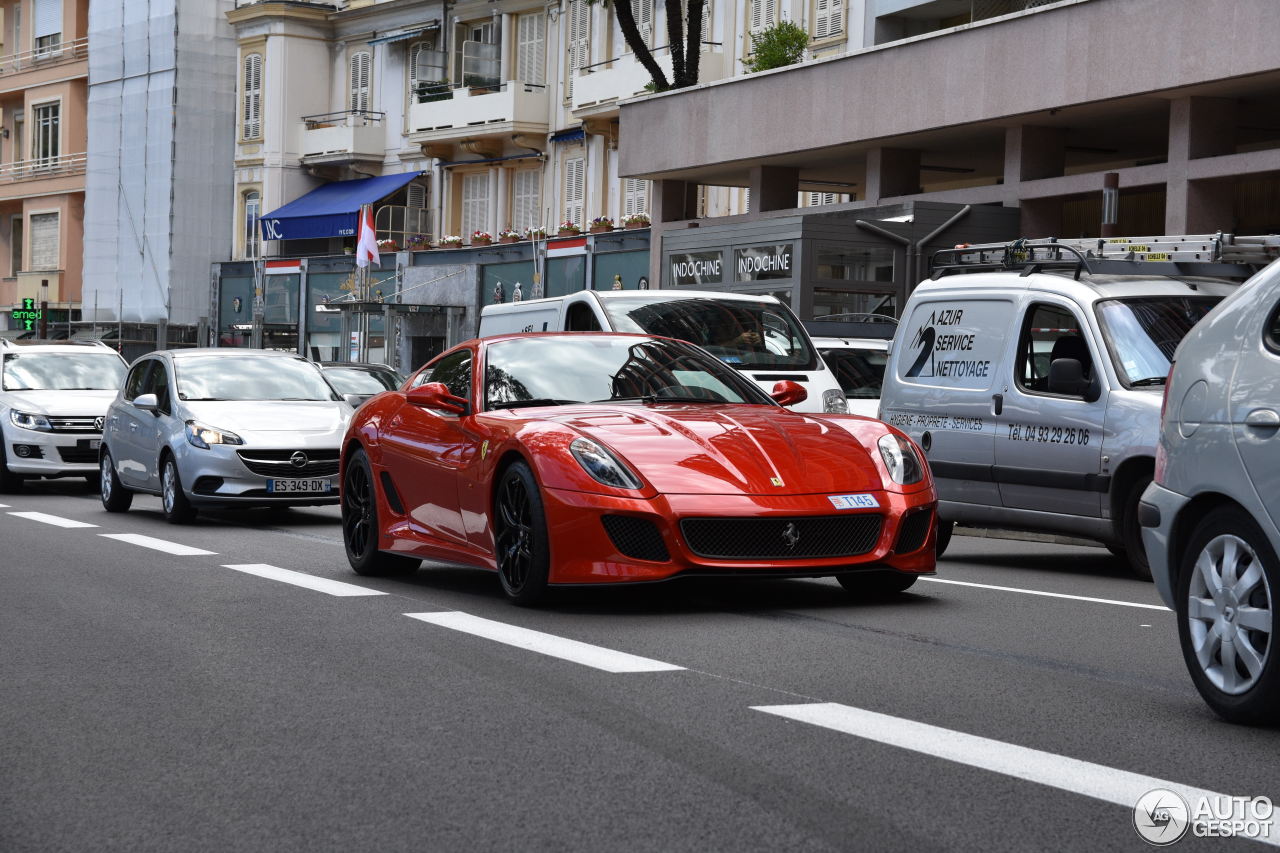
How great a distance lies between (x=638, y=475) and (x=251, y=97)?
4917cm

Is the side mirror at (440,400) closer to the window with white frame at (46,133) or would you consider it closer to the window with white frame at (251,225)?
the window with white frame at (251,225)

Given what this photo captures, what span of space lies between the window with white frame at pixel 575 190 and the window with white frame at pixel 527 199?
1.04 m

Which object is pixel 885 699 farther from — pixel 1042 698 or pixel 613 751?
pixel 613 751

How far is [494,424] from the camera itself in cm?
A: 922

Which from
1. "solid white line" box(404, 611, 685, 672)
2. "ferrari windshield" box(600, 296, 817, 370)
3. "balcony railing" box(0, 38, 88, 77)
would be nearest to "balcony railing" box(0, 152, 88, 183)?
"balcony railing" box(0, 38, 88, 77)

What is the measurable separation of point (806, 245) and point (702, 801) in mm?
20052

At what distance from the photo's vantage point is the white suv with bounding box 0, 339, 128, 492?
69.2 feet

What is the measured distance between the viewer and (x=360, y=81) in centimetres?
5250

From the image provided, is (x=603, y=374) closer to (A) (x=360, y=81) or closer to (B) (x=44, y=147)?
(A) (x=360, y=81)

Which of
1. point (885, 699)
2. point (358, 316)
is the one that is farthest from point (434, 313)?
point (885, 699)

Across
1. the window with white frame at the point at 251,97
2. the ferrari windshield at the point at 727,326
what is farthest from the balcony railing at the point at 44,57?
the ferrari windshield at the point at 727,326

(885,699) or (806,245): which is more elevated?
(806,245)

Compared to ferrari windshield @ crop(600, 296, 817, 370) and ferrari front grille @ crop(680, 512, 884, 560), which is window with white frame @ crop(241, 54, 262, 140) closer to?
ferrari windshield @ crop(600, 296, 817, 370)

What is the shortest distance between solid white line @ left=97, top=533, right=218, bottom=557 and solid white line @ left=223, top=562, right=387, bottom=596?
1115mm
